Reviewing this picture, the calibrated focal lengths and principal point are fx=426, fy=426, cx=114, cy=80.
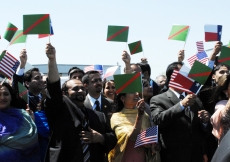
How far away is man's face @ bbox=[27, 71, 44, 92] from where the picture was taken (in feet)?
19.6

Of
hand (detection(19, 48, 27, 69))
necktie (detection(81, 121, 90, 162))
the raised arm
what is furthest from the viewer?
hand (detection(19, 48, 27, 69))

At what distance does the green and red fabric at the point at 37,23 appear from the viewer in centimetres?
475

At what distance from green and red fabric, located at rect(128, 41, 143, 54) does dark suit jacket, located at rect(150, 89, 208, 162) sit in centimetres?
202

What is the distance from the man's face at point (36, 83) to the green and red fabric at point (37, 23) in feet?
4.33

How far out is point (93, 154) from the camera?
4395 mm

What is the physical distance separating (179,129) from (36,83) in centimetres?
225

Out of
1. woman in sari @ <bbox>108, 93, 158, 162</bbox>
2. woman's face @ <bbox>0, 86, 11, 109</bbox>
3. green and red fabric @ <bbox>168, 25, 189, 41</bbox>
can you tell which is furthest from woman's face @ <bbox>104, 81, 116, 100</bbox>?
woman's face @ <bbox>0, 86, 11, 109</bbox>

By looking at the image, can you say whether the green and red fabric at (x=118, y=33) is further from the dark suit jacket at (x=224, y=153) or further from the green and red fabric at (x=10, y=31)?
the dark suit jacket at (x=224, y=153)

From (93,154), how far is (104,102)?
159 centimetres

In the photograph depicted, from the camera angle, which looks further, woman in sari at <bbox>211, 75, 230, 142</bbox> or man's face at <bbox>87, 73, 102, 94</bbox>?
man's face at <bbox>87, 73, 102, 94</bbox>

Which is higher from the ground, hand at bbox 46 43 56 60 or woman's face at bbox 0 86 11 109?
hand at bbox 46 43 56 60

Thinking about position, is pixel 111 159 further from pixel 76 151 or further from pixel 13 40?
pixel 13 40

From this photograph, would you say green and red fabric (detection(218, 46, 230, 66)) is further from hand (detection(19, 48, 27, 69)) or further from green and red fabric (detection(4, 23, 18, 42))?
green and red fabric (detection(4, 23, 18, 42))

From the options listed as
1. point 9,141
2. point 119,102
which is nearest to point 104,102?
point 119,102
